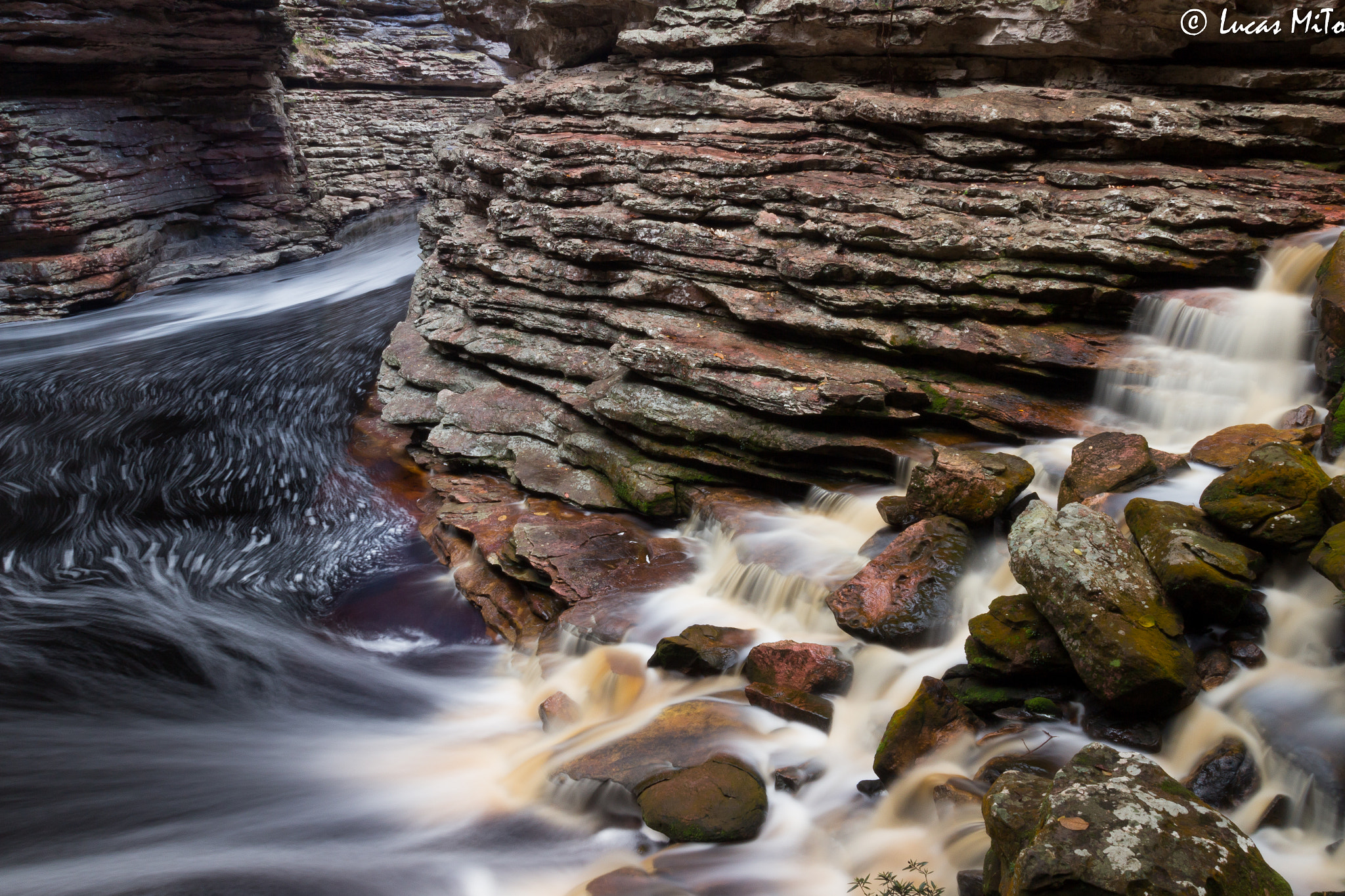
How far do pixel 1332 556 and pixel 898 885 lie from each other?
2.89m

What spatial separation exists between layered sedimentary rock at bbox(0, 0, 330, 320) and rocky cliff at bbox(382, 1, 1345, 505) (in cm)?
1243

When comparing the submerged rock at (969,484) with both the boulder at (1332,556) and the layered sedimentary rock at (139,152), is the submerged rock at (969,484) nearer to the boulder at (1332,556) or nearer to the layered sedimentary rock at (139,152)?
the boulder at (1332,556)

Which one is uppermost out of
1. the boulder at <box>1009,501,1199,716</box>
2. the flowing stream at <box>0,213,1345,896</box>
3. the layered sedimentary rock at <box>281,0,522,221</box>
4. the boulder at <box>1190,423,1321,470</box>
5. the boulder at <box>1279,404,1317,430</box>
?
the layered sedimentary rock at <box>281,0,522,221</box>

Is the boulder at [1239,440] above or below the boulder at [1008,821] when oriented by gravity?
above

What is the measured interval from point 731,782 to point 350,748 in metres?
3.15

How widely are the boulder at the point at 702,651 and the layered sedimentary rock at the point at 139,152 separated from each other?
1875 cm

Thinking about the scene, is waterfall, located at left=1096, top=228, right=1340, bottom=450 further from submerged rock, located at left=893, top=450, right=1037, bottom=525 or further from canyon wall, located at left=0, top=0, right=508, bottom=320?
canyon wall, located at left=0, top=0, right=508, bottom=320

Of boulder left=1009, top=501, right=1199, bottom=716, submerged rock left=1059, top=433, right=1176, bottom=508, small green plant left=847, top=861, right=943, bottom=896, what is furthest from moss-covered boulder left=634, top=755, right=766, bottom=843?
submerged rock left=1059, top=433, right=1176, bottom=508

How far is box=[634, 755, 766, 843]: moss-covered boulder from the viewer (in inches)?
203

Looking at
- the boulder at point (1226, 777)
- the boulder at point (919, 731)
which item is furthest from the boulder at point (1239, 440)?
the boulder at point (919, 731)

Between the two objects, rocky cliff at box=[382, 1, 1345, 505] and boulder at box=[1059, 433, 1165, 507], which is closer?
boulder at box=[1059, 433, 1165, 507]

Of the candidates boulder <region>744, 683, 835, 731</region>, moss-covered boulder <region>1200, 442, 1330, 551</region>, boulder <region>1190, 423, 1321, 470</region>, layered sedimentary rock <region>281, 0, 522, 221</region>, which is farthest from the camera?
layered sedimentary rock <region>281, 0, 522, 221</region>

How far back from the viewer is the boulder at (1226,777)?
4.29 metres

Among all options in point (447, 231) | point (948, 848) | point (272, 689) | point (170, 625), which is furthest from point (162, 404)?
point (948, 848)
